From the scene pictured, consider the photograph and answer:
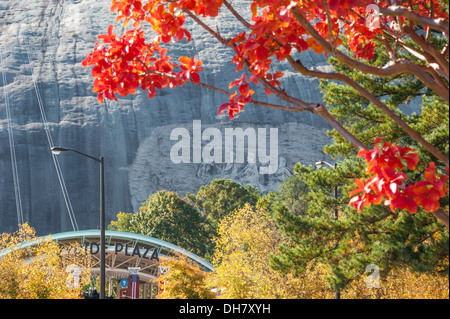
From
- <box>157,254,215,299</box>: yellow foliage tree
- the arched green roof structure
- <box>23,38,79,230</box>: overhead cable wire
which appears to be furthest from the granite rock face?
<box>157,254,215,299</box>: yellow foliage tree

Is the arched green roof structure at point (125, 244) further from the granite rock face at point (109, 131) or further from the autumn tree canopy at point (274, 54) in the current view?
the autumn tree canopy at point (274, 54)

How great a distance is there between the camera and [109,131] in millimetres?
67938

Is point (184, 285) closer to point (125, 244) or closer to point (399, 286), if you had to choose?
point (399, 286)

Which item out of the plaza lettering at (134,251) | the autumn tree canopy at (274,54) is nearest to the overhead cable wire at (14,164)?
the plaza lettering at (134,251)

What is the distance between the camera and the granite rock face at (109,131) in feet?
214

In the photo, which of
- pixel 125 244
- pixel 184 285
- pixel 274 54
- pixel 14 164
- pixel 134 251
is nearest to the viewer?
pixel 274 54

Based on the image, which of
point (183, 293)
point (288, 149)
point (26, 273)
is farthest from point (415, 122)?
point (288, 149)

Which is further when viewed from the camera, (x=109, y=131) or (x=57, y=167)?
(x=109, y=131)

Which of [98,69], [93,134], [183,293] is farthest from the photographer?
[93,134]

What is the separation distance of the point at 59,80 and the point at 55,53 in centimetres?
496

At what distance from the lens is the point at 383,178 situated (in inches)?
133

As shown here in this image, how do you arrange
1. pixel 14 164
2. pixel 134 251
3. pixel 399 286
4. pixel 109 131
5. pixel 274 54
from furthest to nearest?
pixel 109 131 < pixel 14 164 < pixel 134 251 < pixel 399 286 < pixel 274 54

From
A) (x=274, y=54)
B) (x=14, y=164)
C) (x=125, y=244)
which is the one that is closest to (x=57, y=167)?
(x=14, y=164)

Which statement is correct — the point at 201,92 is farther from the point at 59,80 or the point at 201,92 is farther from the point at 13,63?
the point at 13,63
